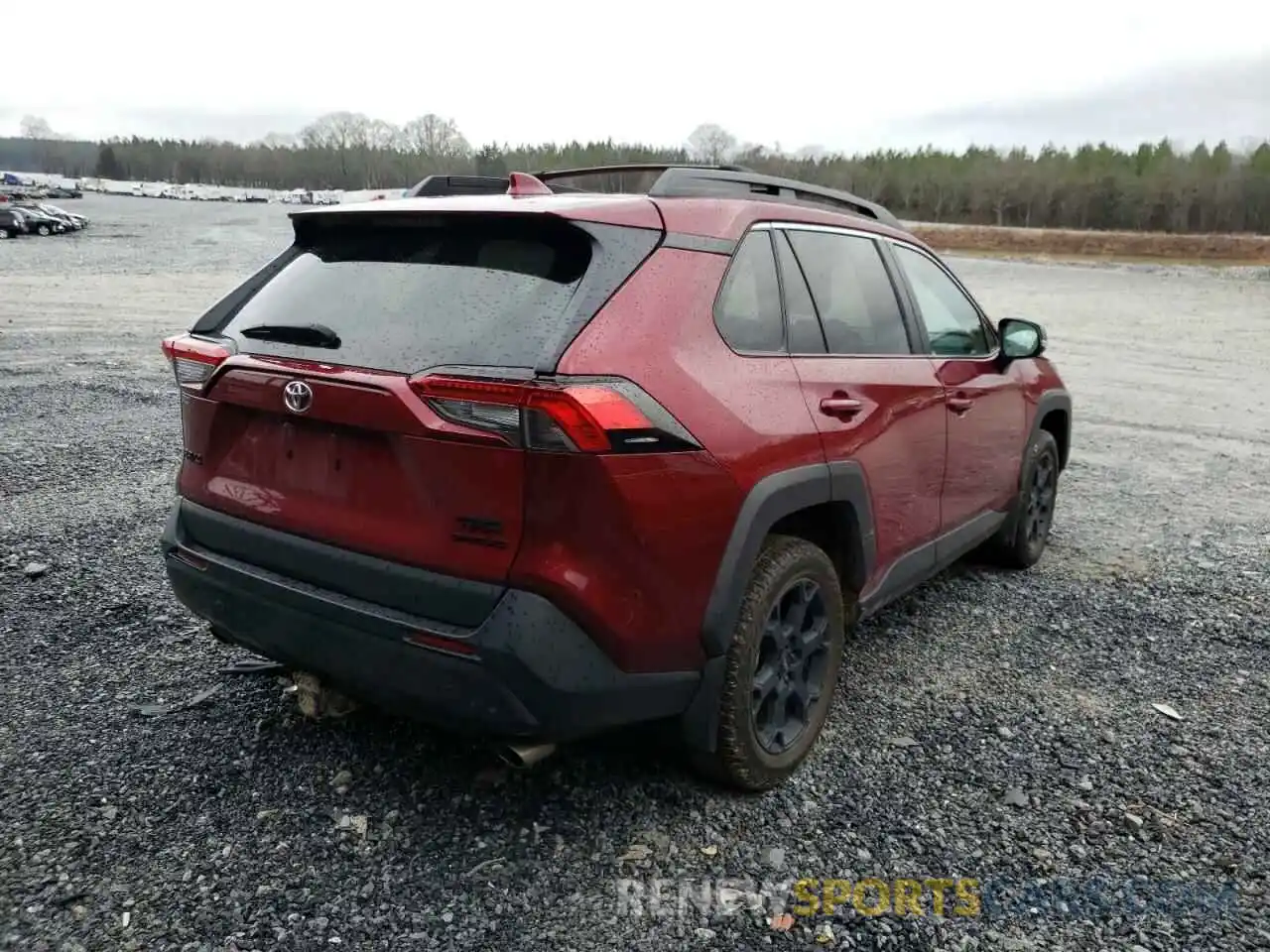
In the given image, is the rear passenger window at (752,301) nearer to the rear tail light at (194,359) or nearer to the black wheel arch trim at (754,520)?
the black wheel arch trim at (754,520)

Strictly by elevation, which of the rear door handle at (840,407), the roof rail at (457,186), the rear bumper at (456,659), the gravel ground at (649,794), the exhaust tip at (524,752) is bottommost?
the gravel ground at (649,794)

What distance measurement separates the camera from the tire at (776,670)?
2.69 meters

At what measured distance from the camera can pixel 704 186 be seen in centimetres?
289

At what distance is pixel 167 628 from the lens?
12.9ft

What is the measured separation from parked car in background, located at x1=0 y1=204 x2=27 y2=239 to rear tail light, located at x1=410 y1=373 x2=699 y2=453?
47.8 m

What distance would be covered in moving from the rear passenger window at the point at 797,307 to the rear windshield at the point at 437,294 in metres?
0.83

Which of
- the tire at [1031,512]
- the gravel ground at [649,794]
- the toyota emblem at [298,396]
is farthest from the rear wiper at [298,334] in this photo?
the tire at [1031,512]

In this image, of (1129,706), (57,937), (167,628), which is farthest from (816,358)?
(167,628)

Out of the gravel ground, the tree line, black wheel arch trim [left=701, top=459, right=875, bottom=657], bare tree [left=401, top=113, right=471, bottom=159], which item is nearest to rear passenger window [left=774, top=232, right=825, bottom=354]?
black wheel arch trim [left=701, top=459, right=875, bottom=657]

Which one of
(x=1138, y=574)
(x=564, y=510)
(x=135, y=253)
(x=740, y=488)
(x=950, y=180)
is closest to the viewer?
(x=564, y=510)

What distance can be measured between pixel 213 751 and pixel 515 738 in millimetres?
1257

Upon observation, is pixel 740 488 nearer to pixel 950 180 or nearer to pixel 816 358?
pixel 816 358

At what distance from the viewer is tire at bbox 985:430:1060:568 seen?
480 centimetres

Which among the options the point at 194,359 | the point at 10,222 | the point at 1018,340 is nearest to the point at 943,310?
the point at 1018,340
